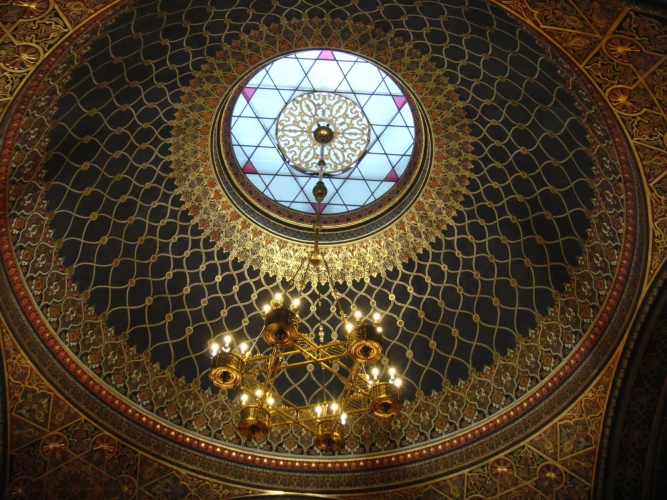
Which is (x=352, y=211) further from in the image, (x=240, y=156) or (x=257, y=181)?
(x=240, y=156)

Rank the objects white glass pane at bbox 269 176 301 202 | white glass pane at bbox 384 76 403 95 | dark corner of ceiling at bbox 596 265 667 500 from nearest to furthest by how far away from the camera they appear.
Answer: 1. dark corner of ceiling at bbox 596 265 667 500
2. white glass pane at bbox 384 76 403 95
3. white glass pane at bbox 269 176 301 202

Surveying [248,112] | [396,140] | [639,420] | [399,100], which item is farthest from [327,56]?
[639,420]

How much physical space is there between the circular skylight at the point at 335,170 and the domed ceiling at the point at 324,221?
4 centimetres

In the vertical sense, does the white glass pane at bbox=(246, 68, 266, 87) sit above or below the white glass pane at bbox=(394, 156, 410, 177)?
above

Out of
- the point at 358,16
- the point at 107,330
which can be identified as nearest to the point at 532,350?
the point at 358,16

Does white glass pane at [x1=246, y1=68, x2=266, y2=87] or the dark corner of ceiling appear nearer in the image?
the dark corner of ceiling

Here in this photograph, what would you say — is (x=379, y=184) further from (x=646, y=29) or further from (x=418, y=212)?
(x=646, y=29)

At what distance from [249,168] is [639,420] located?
676cm

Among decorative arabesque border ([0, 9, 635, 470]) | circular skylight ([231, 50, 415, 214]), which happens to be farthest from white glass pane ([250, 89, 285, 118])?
decorative arabesque border ([0, 9, 635, 470])

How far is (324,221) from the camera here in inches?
450

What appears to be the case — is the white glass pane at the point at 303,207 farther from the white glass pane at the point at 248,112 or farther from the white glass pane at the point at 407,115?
the white glass pane at the point at 407,115

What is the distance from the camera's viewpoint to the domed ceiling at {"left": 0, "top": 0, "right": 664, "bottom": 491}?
8.71 m

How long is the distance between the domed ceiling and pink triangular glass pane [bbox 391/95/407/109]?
44mm

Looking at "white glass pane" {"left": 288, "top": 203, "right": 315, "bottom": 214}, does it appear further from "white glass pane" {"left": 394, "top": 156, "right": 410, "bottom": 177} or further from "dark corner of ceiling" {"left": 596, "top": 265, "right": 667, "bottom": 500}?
"dark corner of ceiling" {"left": 596, "top": 265, "right": 667, "bottom": 500}
